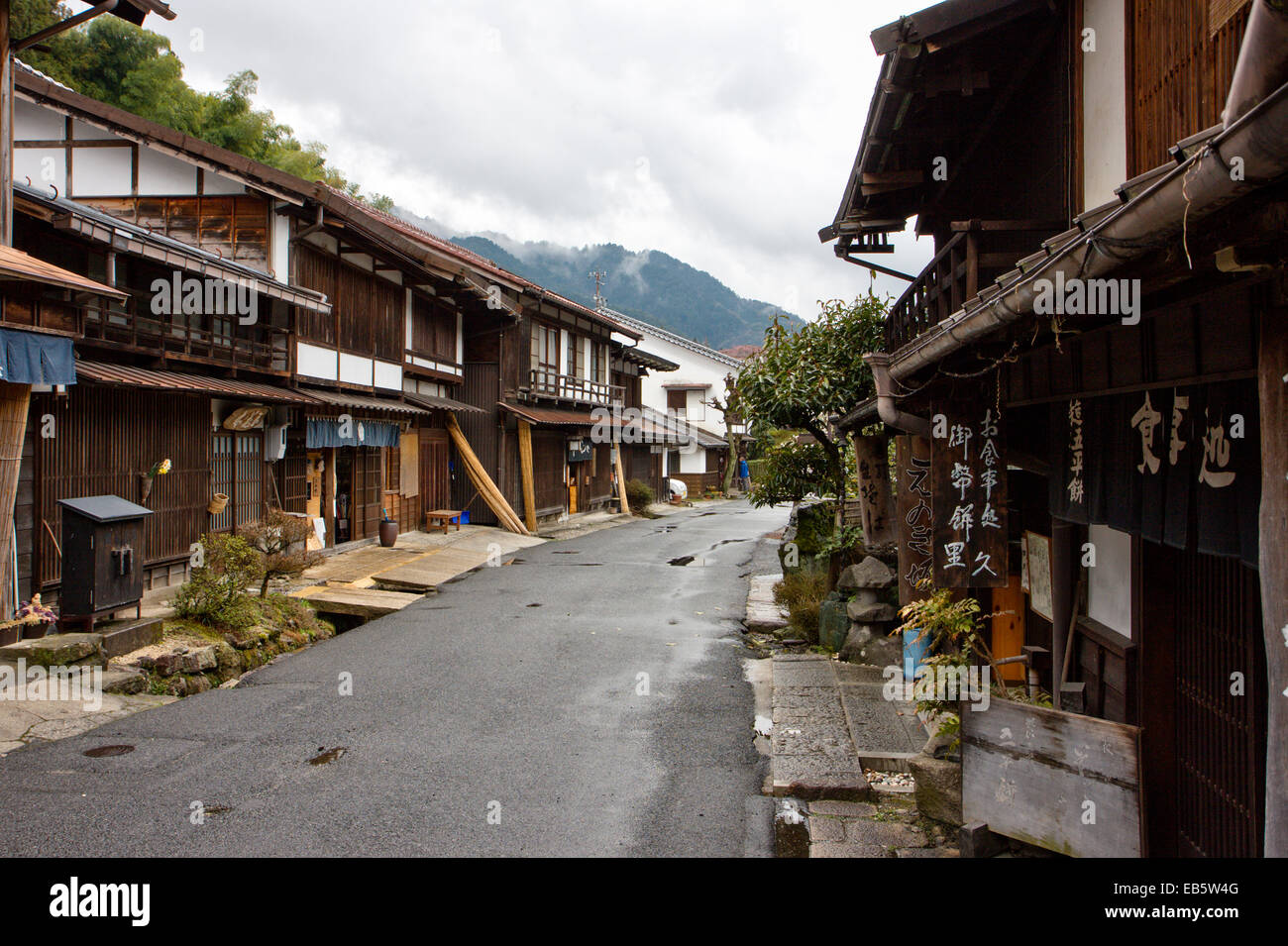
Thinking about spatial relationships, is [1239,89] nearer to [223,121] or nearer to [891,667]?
[891,667]

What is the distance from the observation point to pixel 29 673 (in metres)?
8.29

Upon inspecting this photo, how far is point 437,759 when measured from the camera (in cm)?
729

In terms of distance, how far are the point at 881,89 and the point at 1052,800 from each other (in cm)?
642

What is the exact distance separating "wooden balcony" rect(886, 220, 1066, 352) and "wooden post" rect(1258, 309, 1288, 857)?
9.89ft

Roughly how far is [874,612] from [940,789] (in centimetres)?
497

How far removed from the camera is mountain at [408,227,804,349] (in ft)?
445

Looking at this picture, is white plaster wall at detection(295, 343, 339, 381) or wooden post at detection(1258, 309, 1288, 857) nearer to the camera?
wooden post at detection(1258, 309, 1288, 857)

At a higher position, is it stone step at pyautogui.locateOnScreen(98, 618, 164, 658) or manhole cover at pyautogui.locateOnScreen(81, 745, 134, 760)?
Answer: stone step at pyautogui.locateOnScreen(98, 618, 164, 658)

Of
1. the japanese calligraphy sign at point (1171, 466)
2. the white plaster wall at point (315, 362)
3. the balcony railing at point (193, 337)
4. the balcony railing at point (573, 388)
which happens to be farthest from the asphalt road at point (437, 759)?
the balcony railing at point (573, 388)

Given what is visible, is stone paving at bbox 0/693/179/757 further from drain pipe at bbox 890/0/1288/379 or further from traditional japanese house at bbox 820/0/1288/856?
drain pipe at bbox 890/0/1288/379

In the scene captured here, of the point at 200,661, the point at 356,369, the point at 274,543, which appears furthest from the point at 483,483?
the point at 200,661

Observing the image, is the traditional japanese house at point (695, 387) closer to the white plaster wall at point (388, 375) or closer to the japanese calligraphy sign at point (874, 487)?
the white plaster wall at point (388, 375)

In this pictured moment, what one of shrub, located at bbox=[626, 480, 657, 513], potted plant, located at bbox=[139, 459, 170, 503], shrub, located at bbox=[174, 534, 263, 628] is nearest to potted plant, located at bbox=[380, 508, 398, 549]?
potted plant, located at bbox=[139, 459, 170, 503]
